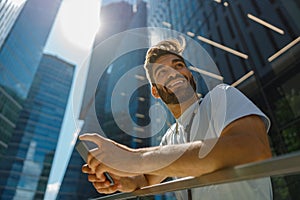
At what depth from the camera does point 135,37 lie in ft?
56.9

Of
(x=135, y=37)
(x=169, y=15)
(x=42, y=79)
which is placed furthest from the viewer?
(x=42, y=79)

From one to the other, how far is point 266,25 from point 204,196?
7.66 m

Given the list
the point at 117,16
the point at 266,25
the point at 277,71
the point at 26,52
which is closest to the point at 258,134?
the point at 277,71

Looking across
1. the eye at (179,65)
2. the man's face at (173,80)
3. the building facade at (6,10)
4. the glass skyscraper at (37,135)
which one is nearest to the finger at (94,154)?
the man's face at (173,80)

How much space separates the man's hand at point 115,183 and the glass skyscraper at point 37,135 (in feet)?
Result: 168

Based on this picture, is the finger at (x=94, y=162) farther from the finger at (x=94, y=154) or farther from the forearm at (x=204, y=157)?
the forearm at (x=204, y=157)

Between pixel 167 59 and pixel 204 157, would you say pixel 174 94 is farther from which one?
pixel 204 157

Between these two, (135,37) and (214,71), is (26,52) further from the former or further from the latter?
(214,71)

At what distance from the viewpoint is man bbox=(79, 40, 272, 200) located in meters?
0.53

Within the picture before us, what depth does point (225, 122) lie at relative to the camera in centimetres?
67

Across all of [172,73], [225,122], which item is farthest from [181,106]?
[225,122]

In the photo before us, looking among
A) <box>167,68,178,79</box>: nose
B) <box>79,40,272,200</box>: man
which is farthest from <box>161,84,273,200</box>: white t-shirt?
<box>167,68,178,79</box>: nose

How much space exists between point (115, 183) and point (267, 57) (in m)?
7.20

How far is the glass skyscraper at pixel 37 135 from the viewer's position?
41.4 meters
